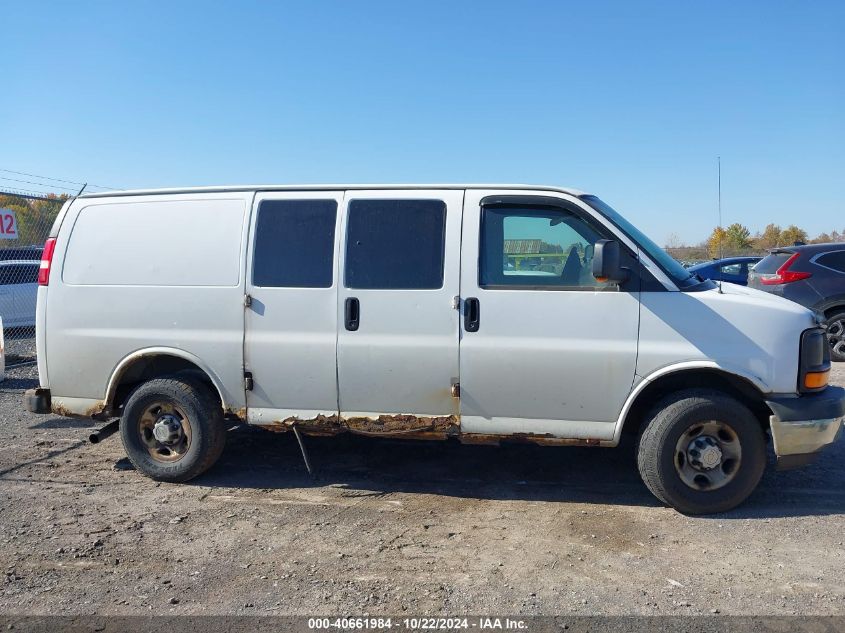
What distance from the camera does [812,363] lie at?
450 cm

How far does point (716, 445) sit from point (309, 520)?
8.98ft

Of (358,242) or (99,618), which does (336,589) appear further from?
(358,242)

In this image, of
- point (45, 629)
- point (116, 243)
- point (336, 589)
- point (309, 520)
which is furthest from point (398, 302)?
point (45, 629)

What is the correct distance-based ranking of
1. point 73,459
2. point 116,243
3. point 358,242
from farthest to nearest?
point 73,459
point 116,243
point 358,242

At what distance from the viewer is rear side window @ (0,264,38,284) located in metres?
12.4

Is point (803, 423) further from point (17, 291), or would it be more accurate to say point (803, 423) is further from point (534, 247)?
point (17, 291)

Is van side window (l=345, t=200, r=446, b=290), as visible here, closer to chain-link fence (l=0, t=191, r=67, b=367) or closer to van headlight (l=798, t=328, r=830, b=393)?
van headlight (l=798, t=328, r=830, b=393)

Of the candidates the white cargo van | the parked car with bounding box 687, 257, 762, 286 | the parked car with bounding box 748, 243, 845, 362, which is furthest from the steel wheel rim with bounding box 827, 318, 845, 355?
the white cargo van

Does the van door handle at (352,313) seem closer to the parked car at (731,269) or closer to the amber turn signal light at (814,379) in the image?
the amber turn signal light at (814,379)

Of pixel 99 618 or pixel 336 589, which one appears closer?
pixel 99 618

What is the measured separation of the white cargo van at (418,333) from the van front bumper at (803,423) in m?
0.01

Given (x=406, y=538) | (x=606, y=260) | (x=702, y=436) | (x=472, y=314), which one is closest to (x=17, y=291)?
(x=472, y=314)

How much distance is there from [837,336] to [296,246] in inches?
342

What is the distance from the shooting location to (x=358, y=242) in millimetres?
4945
